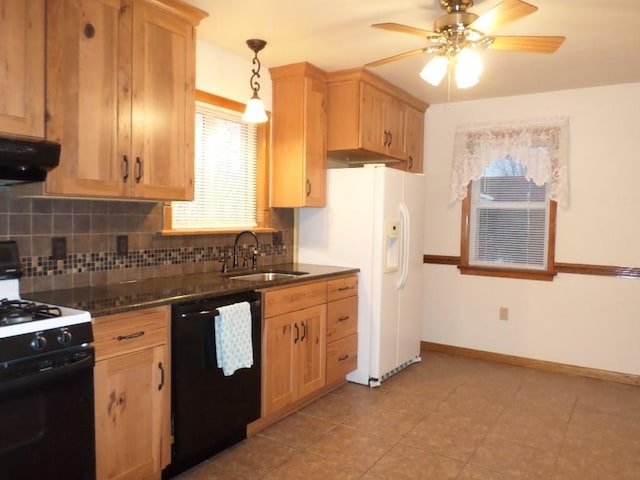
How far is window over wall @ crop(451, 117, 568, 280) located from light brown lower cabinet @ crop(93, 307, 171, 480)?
10.4ft

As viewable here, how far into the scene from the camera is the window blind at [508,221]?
4355 millimetres

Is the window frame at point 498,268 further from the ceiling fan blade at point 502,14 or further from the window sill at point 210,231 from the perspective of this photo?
the ceiling fan blade at point 502,14

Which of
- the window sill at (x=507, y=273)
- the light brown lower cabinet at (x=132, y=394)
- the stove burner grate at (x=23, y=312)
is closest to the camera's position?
the stove burner grate at (x=23, y=312)

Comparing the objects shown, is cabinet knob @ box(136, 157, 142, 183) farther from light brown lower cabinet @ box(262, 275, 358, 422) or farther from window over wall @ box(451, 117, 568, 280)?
window over wall @ box(451, 117, 568, 280)

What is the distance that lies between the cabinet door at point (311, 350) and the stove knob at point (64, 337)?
5.00 feet

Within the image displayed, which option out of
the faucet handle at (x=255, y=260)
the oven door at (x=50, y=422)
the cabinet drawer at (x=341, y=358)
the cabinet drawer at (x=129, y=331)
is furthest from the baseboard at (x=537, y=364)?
the oven door at (x=50, y=422)

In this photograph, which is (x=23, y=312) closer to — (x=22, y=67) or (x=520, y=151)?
(x=22, y=67)

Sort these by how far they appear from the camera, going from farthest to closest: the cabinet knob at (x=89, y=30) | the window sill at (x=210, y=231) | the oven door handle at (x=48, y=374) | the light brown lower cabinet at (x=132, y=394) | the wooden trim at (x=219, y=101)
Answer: the wooden trim at (x=219, y=101), the window sill at (x=210, y=231), the cabinet knob at (x=89, y=30), the light brown lower cabinet at (x=132, y=394), the oven door handle at (x=48, y=374)

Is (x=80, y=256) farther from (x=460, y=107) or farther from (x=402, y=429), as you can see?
(x=460, y=107)

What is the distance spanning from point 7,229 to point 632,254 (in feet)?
13.9

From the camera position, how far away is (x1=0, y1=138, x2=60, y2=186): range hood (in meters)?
1.85

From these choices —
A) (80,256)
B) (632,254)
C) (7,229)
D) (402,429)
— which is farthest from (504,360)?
(7,229)

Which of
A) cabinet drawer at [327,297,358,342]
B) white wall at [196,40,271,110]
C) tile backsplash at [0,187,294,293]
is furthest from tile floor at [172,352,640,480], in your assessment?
white wall at [196,40,271,110]

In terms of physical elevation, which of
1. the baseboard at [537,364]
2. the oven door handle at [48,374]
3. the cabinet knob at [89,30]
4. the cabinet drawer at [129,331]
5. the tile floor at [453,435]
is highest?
the cabinet knob at [89,30]
